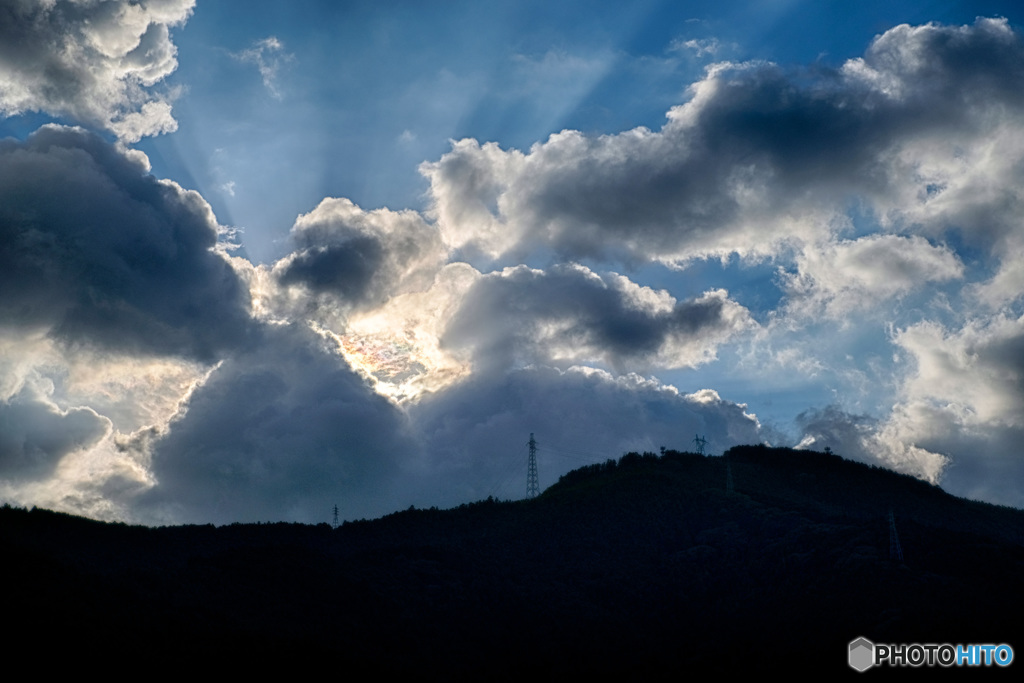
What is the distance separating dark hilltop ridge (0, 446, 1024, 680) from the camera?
10281 centimetres

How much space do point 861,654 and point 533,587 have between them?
5556 centimetres

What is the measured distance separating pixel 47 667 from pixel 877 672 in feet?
307

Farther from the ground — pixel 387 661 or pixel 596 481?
pixel 596 481

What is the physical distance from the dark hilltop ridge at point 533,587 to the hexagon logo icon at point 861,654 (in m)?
1.69

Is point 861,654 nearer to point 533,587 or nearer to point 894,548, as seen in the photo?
point 894,548

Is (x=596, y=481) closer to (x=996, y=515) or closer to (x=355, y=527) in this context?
(x=355, y=527)

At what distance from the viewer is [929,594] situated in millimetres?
120312

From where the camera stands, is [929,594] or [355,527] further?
[355,527]

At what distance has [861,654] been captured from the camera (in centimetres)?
10419

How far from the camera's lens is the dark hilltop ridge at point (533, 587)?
10281 centimetres

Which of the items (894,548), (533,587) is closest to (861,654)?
(894,548)

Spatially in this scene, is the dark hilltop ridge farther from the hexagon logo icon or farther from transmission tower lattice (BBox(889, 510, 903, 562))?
the hexagon logo icon

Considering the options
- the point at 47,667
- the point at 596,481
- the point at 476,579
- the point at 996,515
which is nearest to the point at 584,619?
the point at 476,579

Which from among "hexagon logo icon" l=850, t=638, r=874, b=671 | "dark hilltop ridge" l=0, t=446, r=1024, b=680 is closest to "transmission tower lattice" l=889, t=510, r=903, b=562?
"dark hilltop ridge" l=0, t=446, r=1024, b=680
